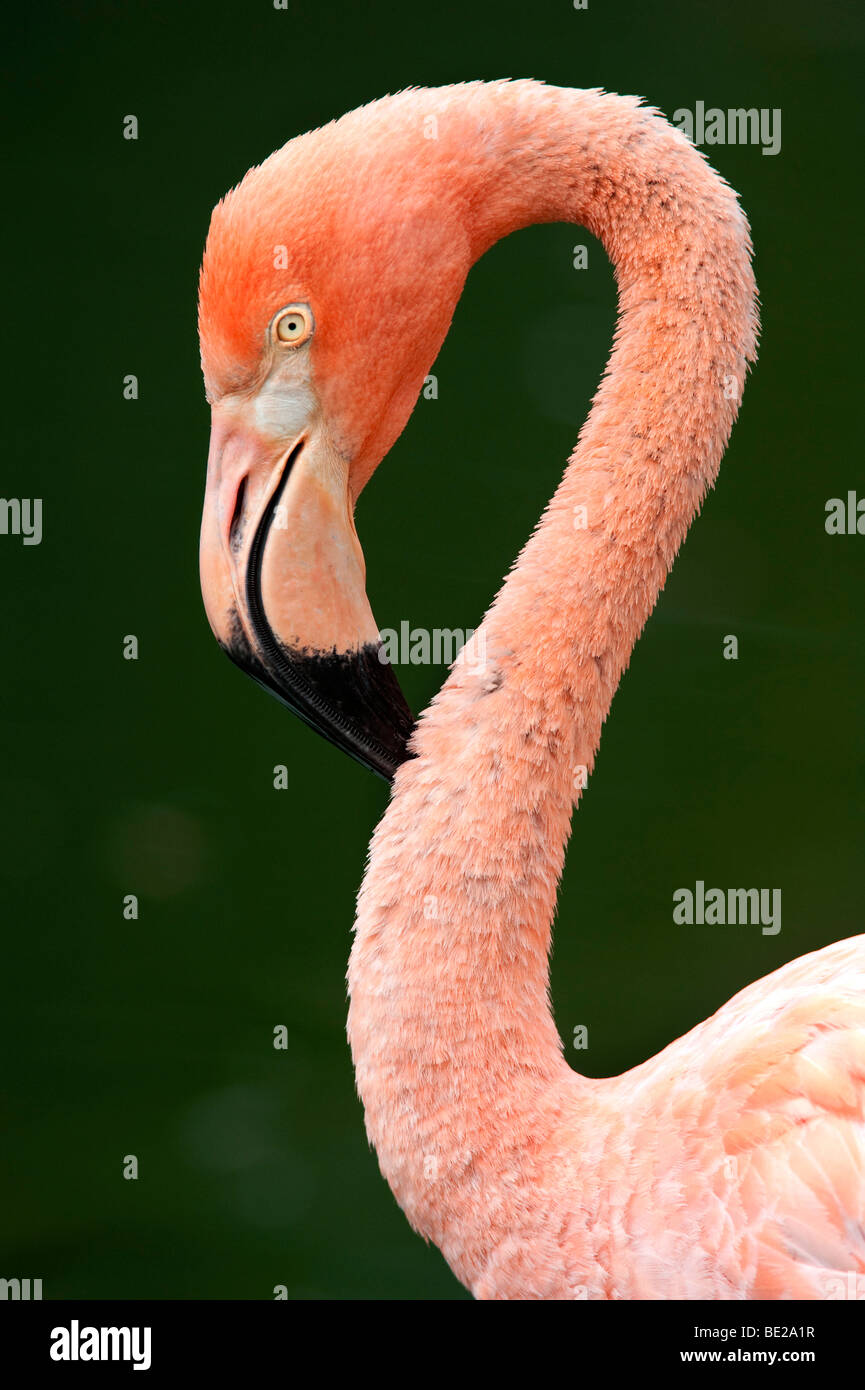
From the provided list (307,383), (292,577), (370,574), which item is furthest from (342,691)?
(370,574)

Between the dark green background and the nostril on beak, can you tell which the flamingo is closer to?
the nostril on beak

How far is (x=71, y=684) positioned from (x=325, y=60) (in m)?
1.59

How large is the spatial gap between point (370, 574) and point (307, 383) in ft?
5.96

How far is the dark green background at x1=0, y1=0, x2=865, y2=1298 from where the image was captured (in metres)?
3.24

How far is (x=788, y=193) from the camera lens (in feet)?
11.2

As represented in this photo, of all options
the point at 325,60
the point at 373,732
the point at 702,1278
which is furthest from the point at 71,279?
Answer: the point at 702,1278

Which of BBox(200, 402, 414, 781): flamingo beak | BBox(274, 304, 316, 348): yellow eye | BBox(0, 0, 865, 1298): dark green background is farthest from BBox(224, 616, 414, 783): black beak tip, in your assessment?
BBox(0, 0, 865, 1298): dark green background

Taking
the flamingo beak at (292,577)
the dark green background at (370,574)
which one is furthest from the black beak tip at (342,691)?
the dark green background at (370,574)

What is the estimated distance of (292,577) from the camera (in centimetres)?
153

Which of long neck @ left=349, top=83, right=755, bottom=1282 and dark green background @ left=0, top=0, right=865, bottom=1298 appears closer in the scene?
long neck @ left=349, top=83, right=755, bottom=1282

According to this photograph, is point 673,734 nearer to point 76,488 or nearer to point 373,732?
point 76,488

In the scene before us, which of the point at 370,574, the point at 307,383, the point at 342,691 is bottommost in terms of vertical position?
the point at 342,691

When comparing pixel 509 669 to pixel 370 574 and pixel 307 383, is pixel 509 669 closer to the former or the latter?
pixel 307 383

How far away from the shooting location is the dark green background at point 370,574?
3242 mm
